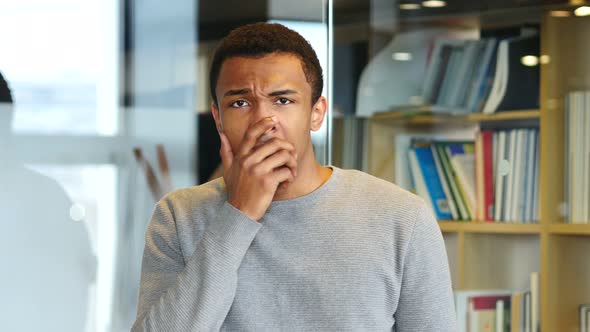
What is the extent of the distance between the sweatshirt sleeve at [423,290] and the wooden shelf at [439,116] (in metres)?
1.45

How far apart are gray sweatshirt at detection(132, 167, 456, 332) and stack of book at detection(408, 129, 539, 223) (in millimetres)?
1411

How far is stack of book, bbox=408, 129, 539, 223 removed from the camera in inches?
113

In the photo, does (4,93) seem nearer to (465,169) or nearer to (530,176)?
(465,169)

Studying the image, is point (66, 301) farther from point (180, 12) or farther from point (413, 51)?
point (413, 51)

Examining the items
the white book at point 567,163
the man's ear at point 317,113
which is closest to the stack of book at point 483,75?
the white book at point 567,163

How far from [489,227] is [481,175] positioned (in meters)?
0.17

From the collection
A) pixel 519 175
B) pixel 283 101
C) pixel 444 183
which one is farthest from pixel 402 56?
pixel 283 101

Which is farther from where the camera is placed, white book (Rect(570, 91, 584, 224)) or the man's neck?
white book (Rect(570, 91, 584, 224))

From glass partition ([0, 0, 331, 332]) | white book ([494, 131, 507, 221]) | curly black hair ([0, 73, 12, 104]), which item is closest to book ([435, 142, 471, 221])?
white book ([494, 131, 507, 221])

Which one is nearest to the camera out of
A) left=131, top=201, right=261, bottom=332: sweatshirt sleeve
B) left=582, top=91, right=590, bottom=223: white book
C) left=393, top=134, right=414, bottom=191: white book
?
left=131, top=201, right=261, bottom=332: sweatshirt sleeve

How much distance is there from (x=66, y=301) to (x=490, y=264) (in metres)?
1.31

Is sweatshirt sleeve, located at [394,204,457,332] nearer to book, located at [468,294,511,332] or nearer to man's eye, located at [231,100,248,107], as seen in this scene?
man's eye, located at [231,100,248,107]

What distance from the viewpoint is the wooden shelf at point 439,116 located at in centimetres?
287

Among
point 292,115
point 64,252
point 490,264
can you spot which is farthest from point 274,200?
point 490,264
